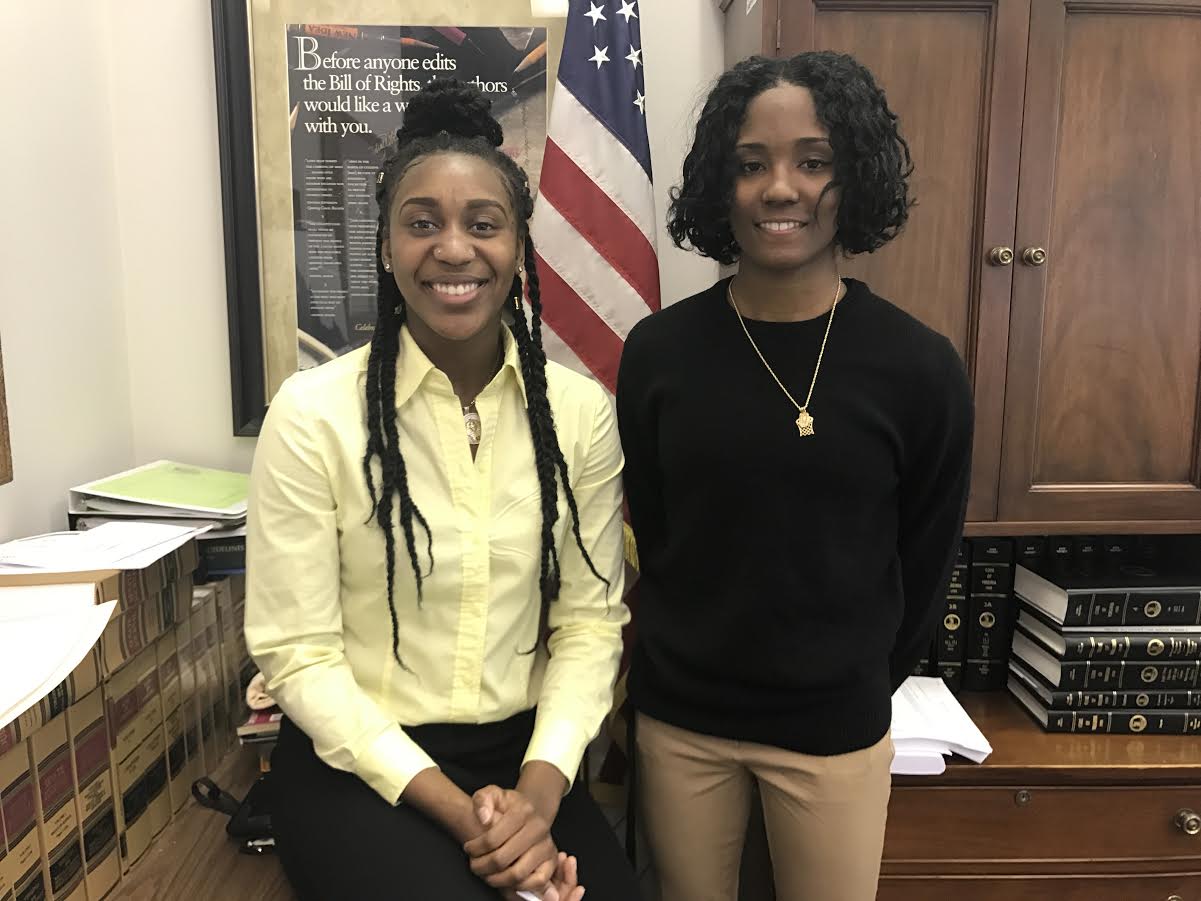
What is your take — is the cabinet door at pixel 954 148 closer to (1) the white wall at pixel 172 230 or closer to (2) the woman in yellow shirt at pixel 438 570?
(2) the woman in yellow shirt at pixel 438 570

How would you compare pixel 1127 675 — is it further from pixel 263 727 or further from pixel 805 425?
pixel 263 727

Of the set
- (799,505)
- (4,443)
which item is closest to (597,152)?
(799,505)

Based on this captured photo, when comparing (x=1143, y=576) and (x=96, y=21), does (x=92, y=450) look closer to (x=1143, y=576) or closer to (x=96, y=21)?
(x=96, y=21)

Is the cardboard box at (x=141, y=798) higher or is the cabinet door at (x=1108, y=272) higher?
the cabinet door at (x=1108, y=272)

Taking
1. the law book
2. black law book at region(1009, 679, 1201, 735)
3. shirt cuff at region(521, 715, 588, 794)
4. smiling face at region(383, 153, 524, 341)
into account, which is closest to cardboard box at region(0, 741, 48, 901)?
the law book

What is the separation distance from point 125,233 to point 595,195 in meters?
1.03

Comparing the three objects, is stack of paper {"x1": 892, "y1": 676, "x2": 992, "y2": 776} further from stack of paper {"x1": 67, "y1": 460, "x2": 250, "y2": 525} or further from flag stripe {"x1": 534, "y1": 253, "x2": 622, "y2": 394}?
stack of paper {"x1": 67, "y1": 460, "x2": 250, "y2": 525}

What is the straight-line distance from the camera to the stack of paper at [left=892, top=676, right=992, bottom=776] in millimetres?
1424

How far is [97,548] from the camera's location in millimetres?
1321

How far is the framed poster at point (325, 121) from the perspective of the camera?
1.73m

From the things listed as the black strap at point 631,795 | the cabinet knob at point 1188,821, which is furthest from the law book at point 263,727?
the cabinet knob at point 1188,821

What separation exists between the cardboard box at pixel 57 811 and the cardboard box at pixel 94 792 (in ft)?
0.04

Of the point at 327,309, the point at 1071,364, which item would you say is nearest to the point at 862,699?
the point at 1071,364

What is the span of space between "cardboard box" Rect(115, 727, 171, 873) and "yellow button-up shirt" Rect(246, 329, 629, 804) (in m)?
0.40
